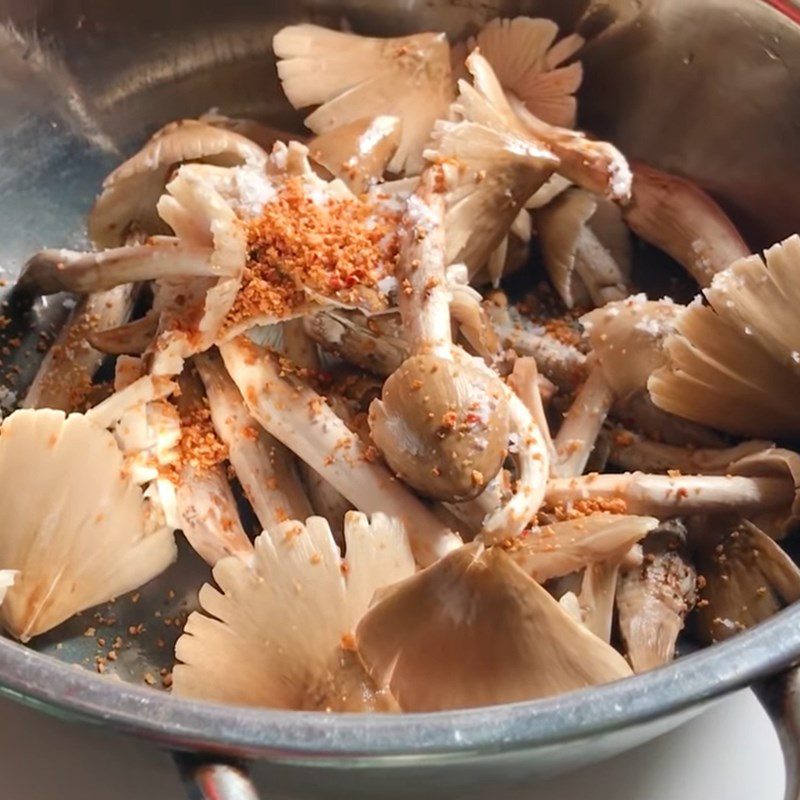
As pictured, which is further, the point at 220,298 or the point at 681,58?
the point at 681,58

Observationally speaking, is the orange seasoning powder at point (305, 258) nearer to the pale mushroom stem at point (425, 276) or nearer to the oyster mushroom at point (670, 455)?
the pale mushroom stem at point (425, 276)

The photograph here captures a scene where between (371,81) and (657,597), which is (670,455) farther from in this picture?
(371,81)

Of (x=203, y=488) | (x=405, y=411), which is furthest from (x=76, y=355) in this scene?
(x=405, y=411)

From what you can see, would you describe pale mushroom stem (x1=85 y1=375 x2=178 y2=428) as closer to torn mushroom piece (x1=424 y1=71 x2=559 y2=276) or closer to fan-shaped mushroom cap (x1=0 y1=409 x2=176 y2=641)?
fan-shaped mushroom cap (x1=0 y1=409 x2=176 y2=641)

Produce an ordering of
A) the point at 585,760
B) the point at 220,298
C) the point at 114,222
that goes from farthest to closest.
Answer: the point at 114,222 → the point at 220,298 → the point at 585,760

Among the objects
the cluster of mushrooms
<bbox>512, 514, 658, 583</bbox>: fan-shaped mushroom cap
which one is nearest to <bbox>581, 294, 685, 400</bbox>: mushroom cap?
the cluster of mushrooms

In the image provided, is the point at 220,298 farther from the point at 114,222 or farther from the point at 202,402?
the point at 114,222

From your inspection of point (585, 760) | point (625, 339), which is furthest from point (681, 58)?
point (585, 760)
